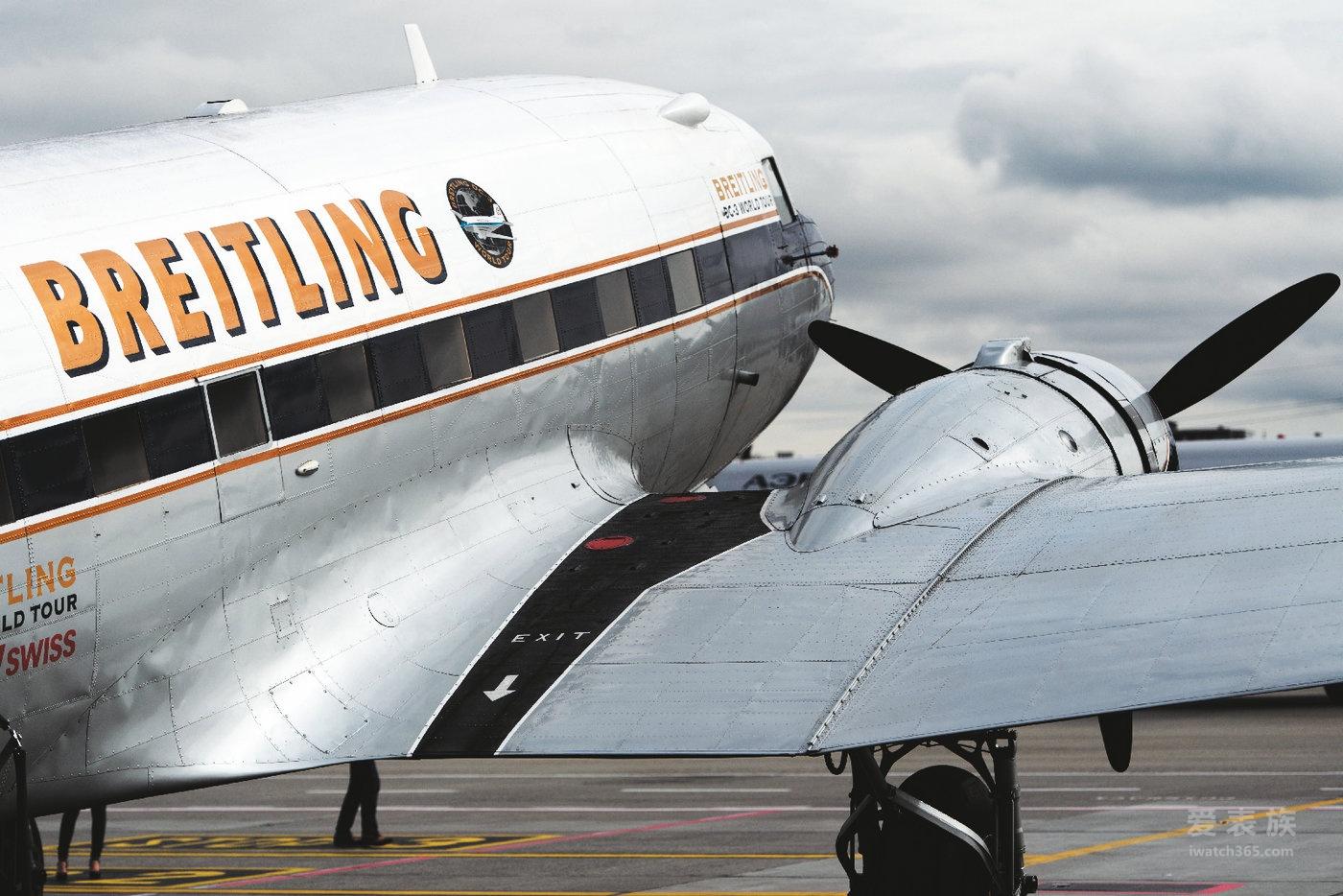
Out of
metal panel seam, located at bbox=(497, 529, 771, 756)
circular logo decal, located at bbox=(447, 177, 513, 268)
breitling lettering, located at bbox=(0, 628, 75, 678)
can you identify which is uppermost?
circular logo decal, located at bbox=(447, 177, 513, 268)

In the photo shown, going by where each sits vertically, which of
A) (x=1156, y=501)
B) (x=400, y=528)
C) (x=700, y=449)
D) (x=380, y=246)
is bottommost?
(x=700, y=449)

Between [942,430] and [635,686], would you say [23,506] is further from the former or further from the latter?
[942,430]

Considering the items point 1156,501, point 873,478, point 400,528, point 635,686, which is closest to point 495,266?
point 400,528

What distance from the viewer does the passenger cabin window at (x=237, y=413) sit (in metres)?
10.5

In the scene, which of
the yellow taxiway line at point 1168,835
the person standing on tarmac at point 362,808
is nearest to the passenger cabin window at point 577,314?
the yellow taxiway line at point 1168,835

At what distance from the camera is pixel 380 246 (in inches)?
465

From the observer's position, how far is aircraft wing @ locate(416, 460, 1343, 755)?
8805mm

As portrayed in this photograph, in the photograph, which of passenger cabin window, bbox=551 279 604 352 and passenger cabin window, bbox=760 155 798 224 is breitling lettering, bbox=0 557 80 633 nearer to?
passenger cabin window, bbox=551 279 604 352

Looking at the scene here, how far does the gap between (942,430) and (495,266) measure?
11.2ft

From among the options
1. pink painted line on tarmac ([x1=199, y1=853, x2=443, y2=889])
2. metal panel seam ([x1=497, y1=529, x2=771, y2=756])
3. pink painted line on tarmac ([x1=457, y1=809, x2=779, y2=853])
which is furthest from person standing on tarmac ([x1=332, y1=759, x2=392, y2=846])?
metal panel seam ([x1=497, y1=529, x2=771, y2=756])

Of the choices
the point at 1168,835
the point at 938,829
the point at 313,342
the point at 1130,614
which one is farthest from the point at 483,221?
the point at 1168,835

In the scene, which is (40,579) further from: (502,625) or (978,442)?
(978,442)

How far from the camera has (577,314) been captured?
45.3 feet

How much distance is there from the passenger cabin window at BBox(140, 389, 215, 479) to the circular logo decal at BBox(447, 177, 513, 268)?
9.44 feet
